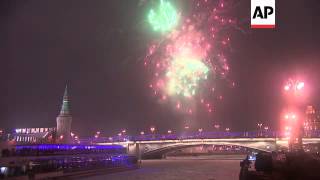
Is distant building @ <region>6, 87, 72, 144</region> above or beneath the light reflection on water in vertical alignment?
above

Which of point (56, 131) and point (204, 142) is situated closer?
point (204, 142)

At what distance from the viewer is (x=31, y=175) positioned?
139 feet

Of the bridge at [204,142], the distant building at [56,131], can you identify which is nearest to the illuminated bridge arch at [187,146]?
the bridge at [204,142]

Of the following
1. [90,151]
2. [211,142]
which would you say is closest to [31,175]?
[90,151]

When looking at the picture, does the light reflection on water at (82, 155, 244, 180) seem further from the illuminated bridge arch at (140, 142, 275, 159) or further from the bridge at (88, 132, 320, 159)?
the illuminated bridge arch at (140, 142, 275, 159)

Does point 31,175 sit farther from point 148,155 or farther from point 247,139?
point 148,155

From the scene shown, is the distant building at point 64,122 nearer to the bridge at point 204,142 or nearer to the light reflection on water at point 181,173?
the bridge at point 204,142

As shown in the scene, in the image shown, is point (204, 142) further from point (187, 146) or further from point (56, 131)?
point (56, 131)

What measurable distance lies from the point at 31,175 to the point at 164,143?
295ft

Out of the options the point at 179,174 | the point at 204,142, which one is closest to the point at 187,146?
the point at 204,142

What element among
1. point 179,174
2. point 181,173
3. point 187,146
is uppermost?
point 187,146

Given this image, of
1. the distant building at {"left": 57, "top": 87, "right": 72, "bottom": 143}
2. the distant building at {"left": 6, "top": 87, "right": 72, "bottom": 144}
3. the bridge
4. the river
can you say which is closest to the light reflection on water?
the river

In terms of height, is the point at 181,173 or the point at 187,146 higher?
the point at 187,146

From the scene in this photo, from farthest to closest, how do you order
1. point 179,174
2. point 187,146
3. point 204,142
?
point 187,146 → point 204,142 → point 179,174
